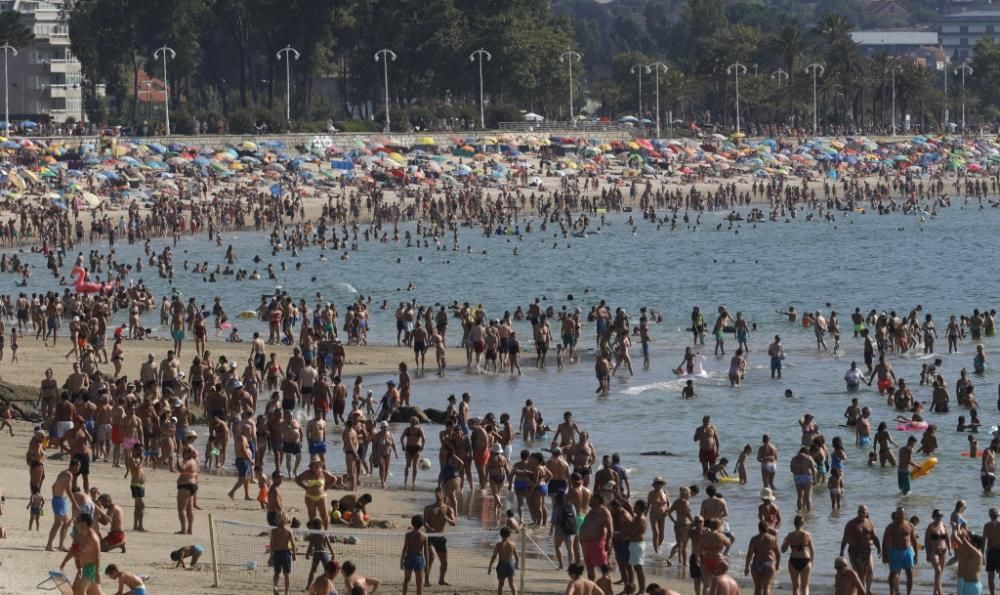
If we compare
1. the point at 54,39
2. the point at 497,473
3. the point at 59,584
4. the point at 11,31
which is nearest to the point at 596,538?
the point at 59,584

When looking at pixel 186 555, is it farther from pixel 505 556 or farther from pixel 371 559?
pixel 505 556

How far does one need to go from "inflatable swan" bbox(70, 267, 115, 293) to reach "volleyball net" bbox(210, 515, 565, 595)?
92.5ft

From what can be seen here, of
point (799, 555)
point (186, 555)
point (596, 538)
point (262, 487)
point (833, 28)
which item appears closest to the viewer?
point (799, 555)

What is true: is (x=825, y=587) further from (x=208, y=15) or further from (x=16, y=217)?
(x=208, y=15)

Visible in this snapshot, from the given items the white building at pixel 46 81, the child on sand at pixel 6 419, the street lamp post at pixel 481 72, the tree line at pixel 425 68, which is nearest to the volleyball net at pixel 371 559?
the child on sand at pixel 6 419

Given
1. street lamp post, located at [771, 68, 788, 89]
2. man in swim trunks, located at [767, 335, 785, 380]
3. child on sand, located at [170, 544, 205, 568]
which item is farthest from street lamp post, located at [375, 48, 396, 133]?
child on sand, located at [170, 544, 205, 568]

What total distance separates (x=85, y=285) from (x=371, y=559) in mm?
31442

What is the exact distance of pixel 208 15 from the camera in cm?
11081

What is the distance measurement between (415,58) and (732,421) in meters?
82.3

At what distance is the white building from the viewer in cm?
10775

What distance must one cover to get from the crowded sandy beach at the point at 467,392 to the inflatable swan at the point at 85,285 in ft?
2.12

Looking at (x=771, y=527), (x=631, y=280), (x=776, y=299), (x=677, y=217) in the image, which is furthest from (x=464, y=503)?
(x=677, y=217)

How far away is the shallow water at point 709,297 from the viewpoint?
2622cm

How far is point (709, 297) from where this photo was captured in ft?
179
